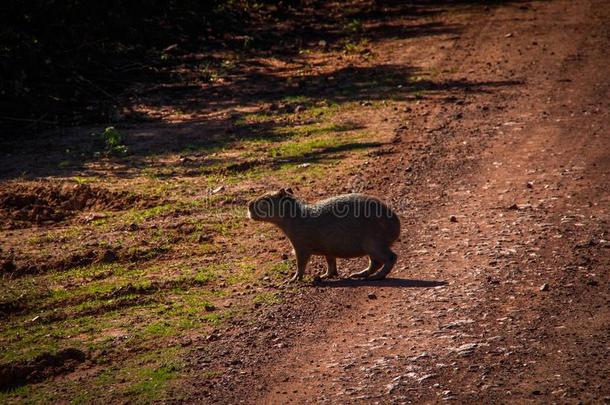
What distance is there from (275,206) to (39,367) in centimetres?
240

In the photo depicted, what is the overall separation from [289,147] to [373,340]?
19.8ft

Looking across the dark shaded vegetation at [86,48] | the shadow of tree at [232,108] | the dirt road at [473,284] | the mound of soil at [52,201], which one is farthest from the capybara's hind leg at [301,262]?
the dark shaded vegetation at [86,48]

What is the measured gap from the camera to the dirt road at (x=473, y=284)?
6047 mm

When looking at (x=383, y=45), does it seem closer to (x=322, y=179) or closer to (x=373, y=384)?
(x=322, y=179)

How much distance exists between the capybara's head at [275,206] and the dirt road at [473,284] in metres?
0.73

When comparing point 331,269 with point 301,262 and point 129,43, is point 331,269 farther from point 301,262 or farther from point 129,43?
point 129,43

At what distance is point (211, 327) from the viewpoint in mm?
7285

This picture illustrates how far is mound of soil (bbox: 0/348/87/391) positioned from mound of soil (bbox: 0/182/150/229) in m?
3.62

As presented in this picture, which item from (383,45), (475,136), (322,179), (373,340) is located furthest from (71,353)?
(383,45)

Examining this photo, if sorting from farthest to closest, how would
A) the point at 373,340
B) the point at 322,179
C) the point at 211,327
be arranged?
the point at 322,179 → the point at 211,327 → the point at 373,340

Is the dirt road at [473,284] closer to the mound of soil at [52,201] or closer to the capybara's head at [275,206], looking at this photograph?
the capybara's head at [275,206]

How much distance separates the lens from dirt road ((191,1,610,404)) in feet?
19.8

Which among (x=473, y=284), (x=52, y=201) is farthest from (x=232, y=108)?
(x=473, y=284)

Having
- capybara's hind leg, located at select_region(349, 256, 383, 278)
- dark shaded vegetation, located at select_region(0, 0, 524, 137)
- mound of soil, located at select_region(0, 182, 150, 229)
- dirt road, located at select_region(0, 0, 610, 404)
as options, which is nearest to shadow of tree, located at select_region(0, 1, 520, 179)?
dirt road, located at select_region(0, 0, 610, 404)
